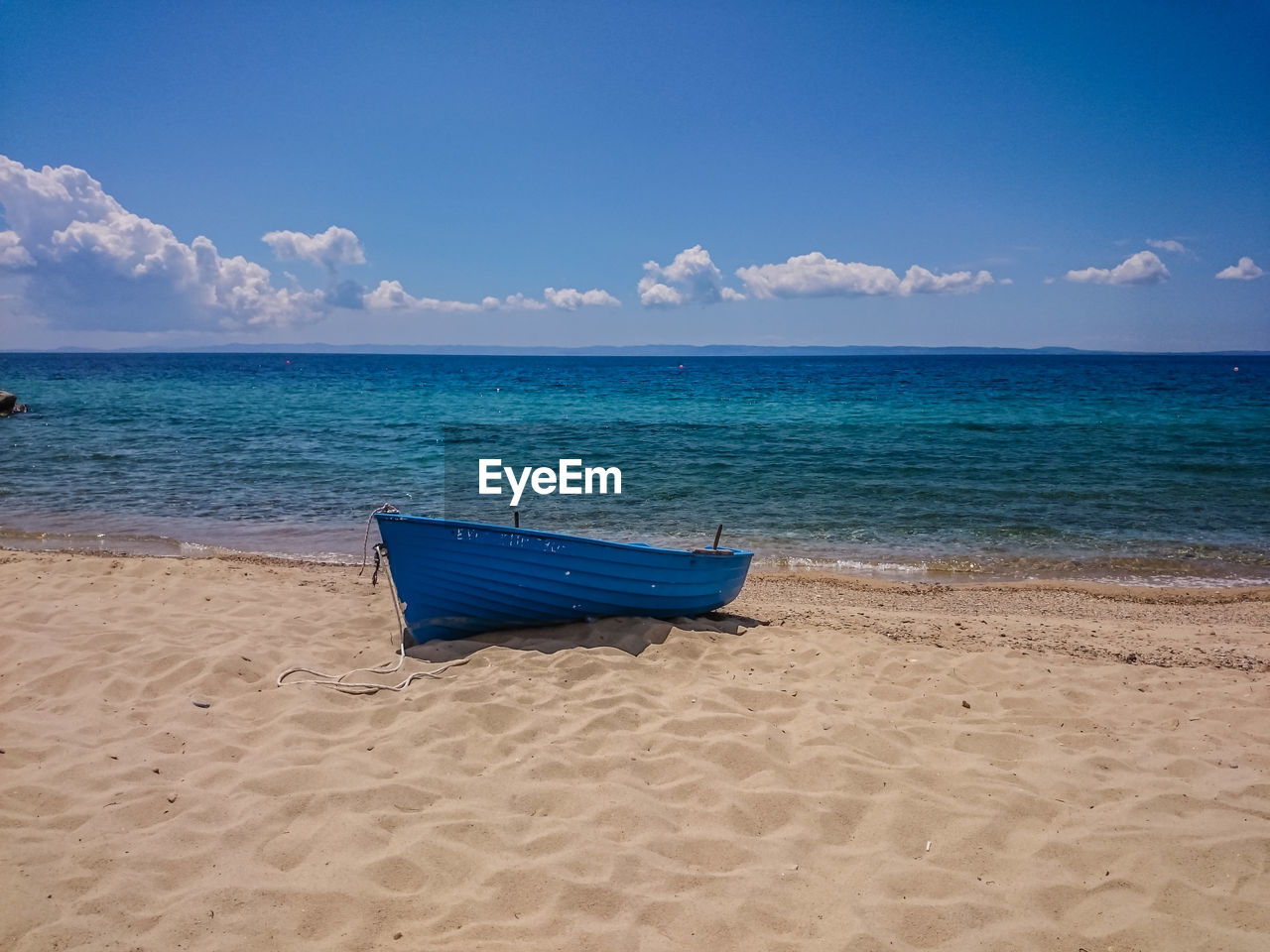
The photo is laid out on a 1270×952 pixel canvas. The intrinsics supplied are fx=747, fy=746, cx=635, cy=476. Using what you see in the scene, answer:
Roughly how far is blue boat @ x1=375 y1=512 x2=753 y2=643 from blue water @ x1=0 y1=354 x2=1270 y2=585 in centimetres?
503

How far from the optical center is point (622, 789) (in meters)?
4.15

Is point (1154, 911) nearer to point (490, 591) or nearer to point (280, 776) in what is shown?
point (280, 776)

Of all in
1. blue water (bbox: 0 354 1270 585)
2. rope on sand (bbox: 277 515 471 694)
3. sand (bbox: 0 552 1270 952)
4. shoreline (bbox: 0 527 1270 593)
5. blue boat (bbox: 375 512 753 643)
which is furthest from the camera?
blue water (bbox: 0 354 1270 585)

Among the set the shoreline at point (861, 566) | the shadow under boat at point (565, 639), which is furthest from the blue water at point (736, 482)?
the shadow under boat at point (565, 639)

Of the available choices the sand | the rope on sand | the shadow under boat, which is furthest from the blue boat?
the rope on sand

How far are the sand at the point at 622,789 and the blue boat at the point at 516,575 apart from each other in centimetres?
24

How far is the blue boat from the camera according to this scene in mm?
6070

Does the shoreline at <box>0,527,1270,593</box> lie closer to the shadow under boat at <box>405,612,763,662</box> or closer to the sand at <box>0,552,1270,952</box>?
the sand at <box>0,552,1270,952</box>

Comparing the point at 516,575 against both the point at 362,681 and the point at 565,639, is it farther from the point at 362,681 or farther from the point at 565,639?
the point at 362,681

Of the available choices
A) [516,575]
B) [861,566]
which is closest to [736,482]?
[861,566]

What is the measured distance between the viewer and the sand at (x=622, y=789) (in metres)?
3.17

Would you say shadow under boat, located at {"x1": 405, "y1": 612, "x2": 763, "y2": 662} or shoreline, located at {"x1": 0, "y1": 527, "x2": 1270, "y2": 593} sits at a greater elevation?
shadow under boat, located at {"x1": 405, "y1": 612, "x2": 763, "y2": 662}

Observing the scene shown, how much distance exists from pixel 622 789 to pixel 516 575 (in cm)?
245

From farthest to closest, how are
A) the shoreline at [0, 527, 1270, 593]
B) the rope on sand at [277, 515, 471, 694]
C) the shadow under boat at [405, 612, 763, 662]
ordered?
the shoreline at [0, 527, 1270, 593], the shadow under boat at [405, 612, 763, 662], the rope on sand at [277, 515, 471, 694]
